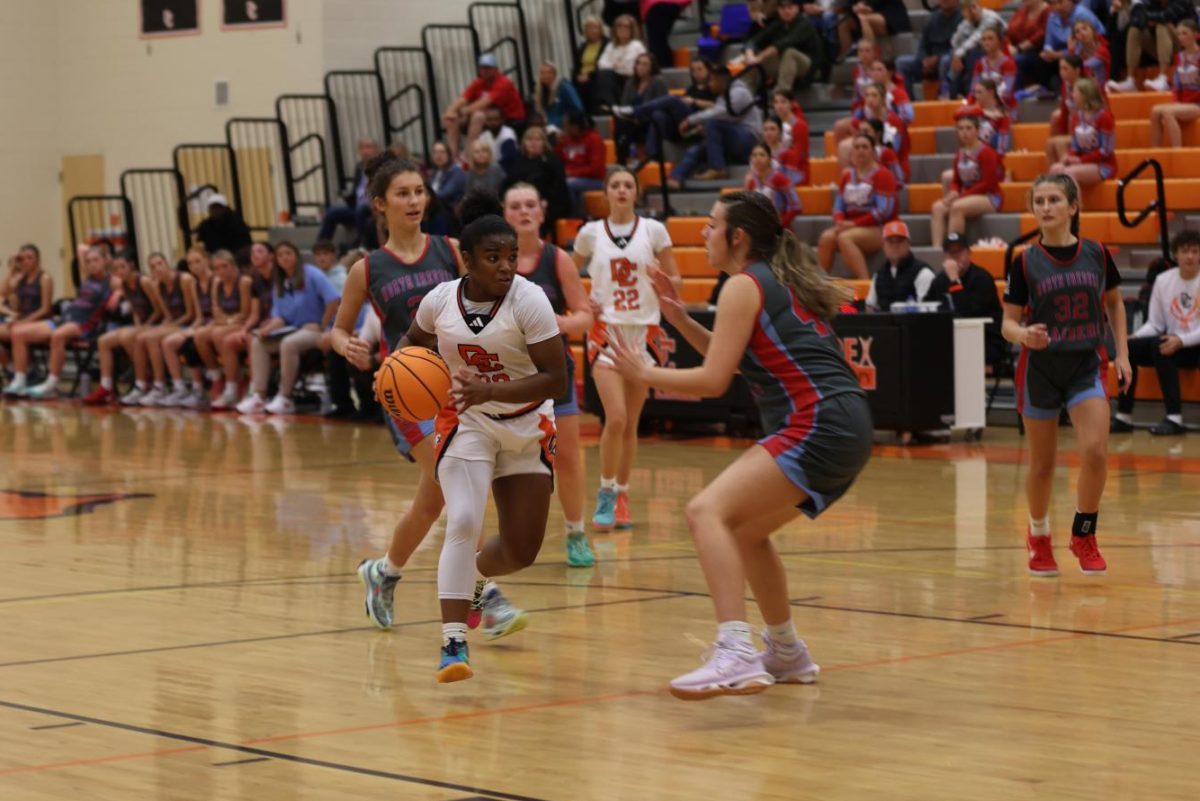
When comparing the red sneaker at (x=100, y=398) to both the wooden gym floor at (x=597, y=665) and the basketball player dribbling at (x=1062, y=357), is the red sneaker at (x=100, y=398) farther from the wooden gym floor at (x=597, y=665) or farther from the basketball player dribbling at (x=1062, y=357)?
the basketball player dribbling at (x=1062, y=357)

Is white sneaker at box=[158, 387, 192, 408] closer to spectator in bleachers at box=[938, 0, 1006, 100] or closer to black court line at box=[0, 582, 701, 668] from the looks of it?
spectator in bleachers at box=[938, 0, 1006, 100]

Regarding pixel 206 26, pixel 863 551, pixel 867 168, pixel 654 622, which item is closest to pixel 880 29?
pixel 867 168

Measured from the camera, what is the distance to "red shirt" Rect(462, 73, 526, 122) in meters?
20.6

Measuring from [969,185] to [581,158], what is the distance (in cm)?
492

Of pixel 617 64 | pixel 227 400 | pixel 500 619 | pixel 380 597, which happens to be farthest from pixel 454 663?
pixel 617 64

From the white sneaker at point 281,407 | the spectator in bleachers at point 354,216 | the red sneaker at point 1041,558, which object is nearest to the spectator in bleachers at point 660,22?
the spectator in bleachers at point 354,216

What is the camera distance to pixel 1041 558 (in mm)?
8117

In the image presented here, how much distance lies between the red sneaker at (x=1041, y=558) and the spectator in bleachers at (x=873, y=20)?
1164cm

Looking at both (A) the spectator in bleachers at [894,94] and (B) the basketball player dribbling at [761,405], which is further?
(A) the spectator in bleachers at [894,94]

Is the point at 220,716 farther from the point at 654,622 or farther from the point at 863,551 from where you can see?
the point at 863,551

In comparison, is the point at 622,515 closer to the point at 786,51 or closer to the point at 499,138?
the point at 786,51

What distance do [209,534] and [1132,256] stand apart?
9.18 m

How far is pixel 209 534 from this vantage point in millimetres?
9859

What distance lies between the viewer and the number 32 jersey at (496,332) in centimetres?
606
